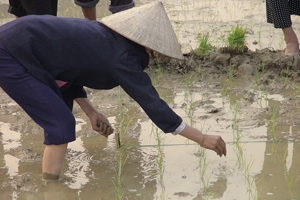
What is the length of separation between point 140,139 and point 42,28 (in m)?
1.20

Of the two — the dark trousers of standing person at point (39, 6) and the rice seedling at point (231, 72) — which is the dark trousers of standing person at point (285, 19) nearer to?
the rice seedling at point (231, 72)

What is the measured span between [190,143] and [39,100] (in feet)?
3.83

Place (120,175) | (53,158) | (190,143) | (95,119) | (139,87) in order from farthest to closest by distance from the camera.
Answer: (190,143)
(95,119)
(120,175)
(53,158)
(139,87)

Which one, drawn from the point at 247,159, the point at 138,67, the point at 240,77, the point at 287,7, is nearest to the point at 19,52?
the point at 138,67

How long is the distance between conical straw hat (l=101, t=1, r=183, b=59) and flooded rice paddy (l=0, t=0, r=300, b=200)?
743mm

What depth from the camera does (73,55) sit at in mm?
2754

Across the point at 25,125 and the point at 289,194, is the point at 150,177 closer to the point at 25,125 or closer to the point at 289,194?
the point at 289,194

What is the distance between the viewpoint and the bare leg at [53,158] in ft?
9.50

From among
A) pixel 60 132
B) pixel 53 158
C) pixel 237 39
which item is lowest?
pixel 53 158

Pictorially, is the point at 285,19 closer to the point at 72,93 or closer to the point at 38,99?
the point at 72,93

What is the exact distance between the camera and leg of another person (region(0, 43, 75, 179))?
2.76m

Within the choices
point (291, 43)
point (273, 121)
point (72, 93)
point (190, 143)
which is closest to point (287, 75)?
point (291, 43)

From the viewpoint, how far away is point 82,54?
2.75 m

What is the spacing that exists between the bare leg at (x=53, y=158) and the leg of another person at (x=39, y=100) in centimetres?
4
